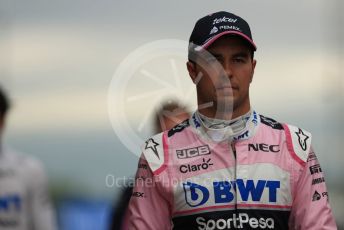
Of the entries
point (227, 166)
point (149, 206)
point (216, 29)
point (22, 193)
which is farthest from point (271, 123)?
point (22, 193)

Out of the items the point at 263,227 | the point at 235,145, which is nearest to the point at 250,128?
the point at 235,145

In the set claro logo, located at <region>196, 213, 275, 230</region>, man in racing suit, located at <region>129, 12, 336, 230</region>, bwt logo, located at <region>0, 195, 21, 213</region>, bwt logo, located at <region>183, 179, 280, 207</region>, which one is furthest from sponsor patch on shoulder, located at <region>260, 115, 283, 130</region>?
bwt logo, located at <region>0, 195, 21, 213</region>

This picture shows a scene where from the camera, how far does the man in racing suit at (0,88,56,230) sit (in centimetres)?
602

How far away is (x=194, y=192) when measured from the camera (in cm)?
425

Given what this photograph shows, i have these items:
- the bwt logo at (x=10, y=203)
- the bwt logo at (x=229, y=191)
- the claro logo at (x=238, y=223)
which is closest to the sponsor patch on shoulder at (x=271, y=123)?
the bwt logo at (x=229, y=191)

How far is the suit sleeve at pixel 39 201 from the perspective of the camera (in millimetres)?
6117

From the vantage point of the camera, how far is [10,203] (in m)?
6.03

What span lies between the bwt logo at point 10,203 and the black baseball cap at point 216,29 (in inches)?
77.1

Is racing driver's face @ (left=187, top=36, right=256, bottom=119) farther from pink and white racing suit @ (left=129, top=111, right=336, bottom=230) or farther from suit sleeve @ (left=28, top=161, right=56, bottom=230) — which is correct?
suit sleeve @ (left=28, top=161, right=56, bottom=230)

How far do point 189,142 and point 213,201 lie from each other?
274mm

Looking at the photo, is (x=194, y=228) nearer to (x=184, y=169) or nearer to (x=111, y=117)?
(x=184, y=169)

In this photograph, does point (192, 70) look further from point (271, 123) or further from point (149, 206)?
point (149, 206)

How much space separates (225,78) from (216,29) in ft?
0.70

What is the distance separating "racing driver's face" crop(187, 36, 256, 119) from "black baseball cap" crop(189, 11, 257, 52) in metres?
0.03
